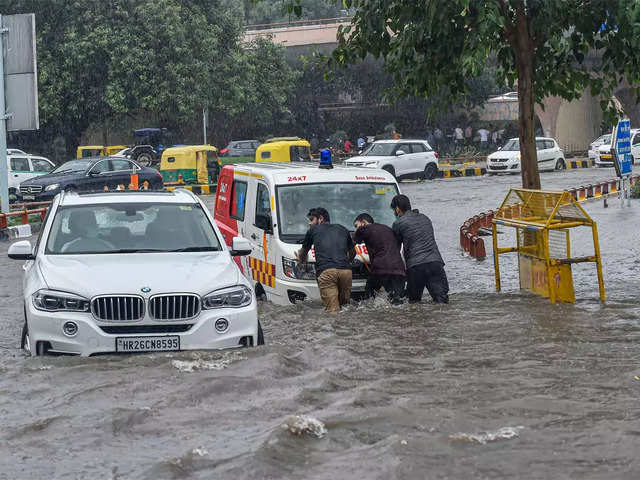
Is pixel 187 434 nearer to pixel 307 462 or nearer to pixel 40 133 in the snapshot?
pixel 307 462

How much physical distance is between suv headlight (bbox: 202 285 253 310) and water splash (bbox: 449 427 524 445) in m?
2.66

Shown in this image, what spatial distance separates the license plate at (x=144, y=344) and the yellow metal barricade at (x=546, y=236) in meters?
4.77

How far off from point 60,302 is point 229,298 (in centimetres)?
124

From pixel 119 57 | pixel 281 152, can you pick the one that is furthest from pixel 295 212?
pixel 119 57

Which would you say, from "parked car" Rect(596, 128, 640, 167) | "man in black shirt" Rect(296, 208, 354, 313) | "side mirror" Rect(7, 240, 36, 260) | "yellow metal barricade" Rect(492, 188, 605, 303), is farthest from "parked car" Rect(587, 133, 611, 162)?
"side mirror" Rect(7, 240, 36, 260)

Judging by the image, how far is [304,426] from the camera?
20.3ft

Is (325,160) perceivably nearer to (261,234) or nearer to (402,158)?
(261,234)

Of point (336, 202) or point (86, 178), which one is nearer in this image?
point (336, 202)

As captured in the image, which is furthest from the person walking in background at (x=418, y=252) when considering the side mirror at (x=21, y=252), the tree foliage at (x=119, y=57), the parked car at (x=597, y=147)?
the parked car at (x=597, y=147)

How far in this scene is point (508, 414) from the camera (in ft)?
21.6

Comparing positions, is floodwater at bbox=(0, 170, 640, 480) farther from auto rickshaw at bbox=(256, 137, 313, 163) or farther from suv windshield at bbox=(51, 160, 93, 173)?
auto rickshaw at bbox=(256, 137, 313, 163)

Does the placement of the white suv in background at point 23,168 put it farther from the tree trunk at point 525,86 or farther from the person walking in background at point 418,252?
the person walking in background at point 418,252

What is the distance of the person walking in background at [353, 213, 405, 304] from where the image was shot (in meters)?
11.1

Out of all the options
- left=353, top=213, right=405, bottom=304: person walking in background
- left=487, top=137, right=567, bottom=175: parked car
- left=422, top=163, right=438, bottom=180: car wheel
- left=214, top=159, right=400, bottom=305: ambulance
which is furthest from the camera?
left=487, top=137, right=567, bottom=175: parked car
